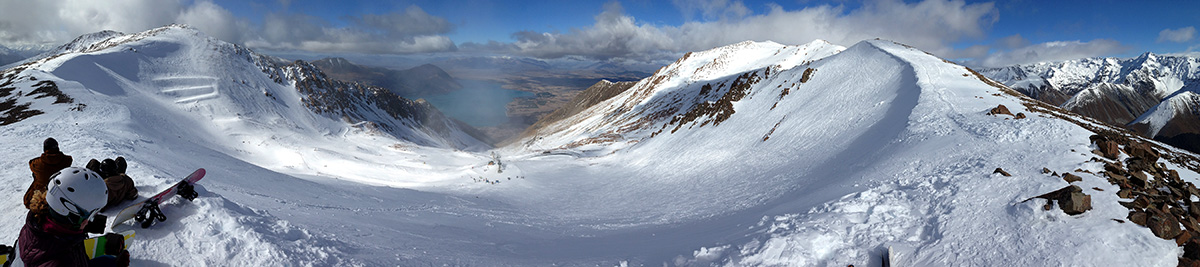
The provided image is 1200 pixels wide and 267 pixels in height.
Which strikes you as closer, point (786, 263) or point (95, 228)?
point (95, 228)

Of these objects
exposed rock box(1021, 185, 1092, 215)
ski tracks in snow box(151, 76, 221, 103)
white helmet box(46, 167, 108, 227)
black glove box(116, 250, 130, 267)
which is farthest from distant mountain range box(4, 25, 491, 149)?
exposed rock box(1021, 185, 1092, 215)

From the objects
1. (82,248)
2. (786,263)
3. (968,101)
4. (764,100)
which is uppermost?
(764,100)

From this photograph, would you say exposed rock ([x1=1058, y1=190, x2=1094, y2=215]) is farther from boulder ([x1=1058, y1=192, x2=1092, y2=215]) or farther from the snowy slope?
the snowy slope

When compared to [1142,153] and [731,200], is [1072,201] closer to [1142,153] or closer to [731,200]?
[1142,153]

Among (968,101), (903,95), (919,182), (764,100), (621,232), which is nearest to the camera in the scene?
(919,182)

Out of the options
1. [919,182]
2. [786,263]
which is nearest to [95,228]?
[786,263]

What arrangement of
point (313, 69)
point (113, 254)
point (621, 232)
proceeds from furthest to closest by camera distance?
1. point (313, 69)
2. point (621, 232)
3. point (113, 254)

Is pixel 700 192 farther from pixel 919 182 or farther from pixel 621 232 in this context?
pixel 919 182

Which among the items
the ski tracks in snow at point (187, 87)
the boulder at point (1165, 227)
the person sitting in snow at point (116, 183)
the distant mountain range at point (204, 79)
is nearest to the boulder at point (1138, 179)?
the boulder at point (1165, 227)
